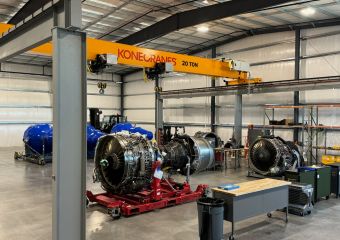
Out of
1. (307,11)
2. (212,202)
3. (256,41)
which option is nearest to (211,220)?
(212,202)

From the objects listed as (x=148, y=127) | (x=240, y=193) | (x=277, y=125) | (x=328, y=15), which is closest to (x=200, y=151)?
(x=240, y=193)

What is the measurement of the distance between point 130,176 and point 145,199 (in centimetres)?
62

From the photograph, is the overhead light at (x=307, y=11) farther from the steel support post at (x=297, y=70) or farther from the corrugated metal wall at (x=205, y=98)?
the steel support post at (x=297, y=70)

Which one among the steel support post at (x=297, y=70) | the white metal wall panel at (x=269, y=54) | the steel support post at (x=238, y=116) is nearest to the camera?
the steel support post at (x=238, y=116)

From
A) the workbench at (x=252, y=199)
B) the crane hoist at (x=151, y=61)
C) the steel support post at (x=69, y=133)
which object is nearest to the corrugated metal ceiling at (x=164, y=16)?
the crane hoist at (x=151, y=61)

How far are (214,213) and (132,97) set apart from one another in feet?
68.5

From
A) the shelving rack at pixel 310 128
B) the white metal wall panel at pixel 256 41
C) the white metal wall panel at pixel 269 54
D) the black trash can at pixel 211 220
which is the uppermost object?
the white metal wall panel at pixel 256 41

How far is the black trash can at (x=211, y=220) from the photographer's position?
489 centimetres

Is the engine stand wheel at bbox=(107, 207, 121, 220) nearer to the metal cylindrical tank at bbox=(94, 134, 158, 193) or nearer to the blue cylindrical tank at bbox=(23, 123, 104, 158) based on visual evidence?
the metal cylindrical tank at bbox=(94, 134, 158, 193)

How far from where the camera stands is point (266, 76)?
16.4 m

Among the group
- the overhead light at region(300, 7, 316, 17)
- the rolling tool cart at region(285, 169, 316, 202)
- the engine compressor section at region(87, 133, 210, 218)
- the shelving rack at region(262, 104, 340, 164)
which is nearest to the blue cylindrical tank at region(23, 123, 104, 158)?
the engine compressor section at region(87, 133, 210, 218)

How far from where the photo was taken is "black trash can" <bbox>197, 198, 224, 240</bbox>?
4.89 metres

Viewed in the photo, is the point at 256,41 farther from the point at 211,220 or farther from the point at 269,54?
the point at 211,220

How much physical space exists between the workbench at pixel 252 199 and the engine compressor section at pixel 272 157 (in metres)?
3.73
